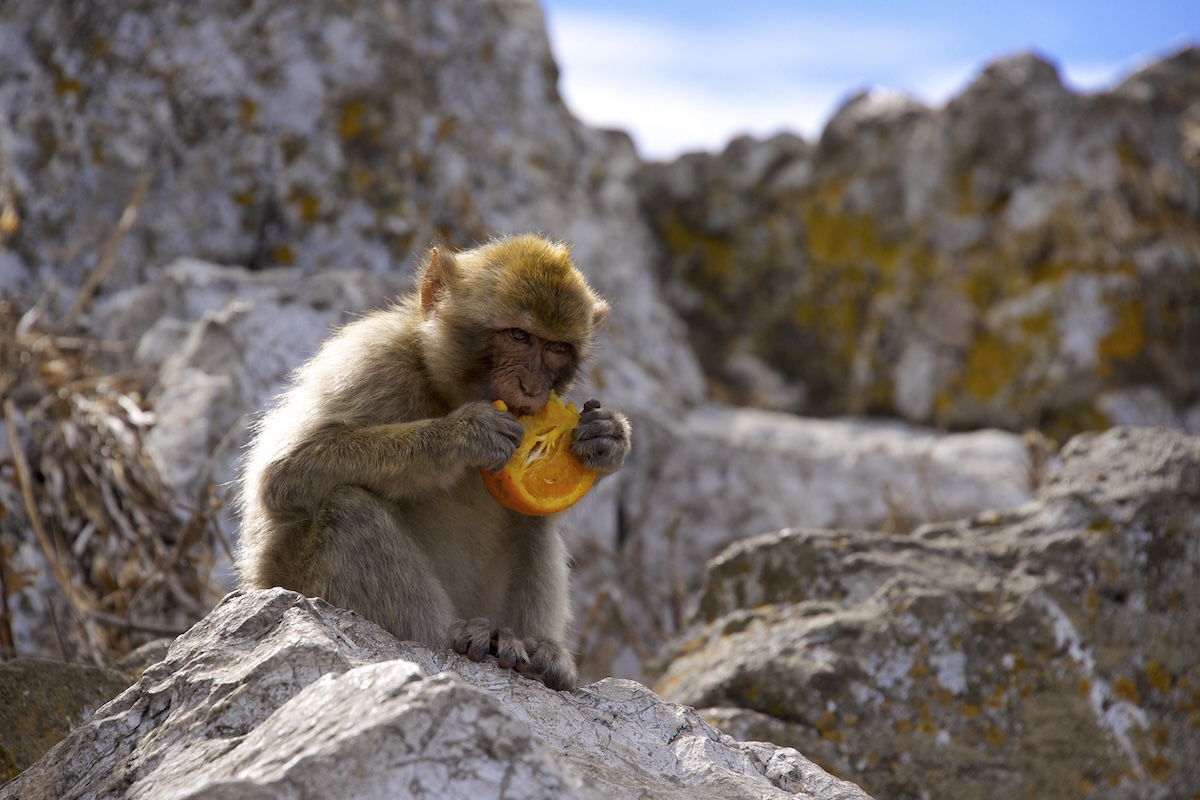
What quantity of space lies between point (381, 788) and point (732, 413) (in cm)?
643

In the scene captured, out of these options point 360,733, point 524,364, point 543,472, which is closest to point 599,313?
point 524,364

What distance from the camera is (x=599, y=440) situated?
3.52m

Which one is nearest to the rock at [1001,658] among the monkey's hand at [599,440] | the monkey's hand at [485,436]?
the monkey's hand at [599,440]

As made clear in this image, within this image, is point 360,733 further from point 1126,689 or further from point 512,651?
point 1126,689

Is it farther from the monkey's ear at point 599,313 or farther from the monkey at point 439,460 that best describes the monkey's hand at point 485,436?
the monkey's ear at point 599,313

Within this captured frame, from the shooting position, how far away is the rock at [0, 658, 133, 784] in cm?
303

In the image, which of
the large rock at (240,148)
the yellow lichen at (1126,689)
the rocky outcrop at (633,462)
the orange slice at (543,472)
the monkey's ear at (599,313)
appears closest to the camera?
the orange slice at (543,472)

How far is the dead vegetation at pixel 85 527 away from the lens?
4289mm

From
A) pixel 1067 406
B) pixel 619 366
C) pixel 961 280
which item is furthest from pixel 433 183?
pixel 1067 406

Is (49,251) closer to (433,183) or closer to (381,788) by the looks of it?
(433,183)

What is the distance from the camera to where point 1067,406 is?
799 centimetres

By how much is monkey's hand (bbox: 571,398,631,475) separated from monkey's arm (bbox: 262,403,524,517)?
0.88 ft

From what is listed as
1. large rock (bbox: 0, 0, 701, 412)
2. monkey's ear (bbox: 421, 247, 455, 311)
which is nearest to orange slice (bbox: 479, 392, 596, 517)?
monkey's ear (bbox: 421, 247, 455, 311)

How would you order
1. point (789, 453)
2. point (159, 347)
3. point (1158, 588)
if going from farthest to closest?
point (789, 453), point (159, 347), point (1158, 588)
